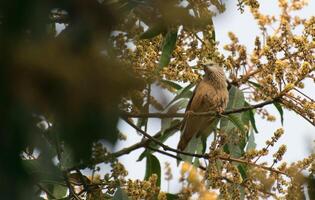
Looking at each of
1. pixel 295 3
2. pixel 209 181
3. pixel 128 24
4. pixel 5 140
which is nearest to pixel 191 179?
pixel 128 24

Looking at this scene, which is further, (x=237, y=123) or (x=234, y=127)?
(x=234, y=127)

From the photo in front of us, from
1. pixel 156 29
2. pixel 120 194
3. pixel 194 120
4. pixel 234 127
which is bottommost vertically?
pixel 156 29

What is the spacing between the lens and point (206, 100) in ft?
18.4

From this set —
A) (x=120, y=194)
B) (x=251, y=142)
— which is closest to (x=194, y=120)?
(x=251, y=142)

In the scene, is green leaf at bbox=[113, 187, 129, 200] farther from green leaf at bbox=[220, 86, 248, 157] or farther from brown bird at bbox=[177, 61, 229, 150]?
brown bird at bbox=[177, 61, 229, 150]

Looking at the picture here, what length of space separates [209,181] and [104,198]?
21.3 inches

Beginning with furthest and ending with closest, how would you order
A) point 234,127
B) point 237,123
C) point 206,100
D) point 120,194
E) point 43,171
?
point 206,100 < point 234,127 < point 237,123 < point 120,194 < point 43,171

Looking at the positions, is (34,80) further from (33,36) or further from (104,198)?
(104,198)

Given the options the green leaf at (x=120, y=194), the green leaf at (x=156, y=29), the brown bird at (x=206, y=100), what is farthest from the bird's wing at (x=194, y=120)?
the green leaf at (x=156, y=29)

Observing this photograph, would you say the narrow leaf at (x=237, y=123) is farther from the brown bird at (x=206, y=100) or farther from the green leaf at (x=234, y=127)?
the brown bird at (x=206, y=100)

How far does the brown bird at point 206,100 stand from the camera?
496 cm

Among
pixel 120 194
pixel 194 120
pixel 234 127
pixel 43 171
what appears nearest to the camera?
pixel 43 171

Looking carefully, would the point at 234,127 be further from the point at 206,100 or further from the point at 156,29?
the point at 156,29

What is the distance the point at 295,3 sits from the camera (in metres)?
4.41
